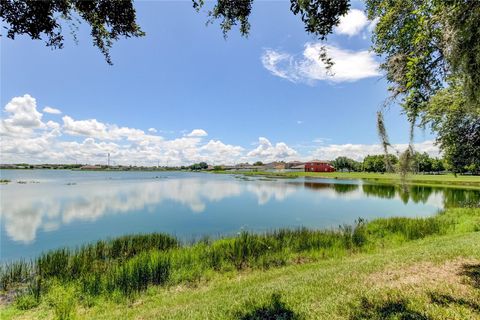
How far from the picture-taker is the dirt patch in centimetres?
616

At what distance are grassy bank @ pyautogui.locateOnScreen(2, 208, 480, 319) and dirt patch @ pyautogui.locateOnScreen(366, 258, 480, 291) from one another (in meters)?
0.32

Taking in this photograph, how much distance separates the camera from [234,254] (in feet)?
39.7

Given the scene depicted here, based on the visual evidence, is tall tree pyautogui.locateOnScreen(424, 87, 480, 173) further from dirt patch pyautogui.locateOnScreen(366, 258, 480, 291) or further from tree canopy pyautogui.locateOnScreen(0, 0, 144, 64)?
tree canopy pyautogui.locateOnScreen(0, 0, 144, 64)

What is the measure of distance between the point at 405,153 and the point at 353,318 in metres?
3.45

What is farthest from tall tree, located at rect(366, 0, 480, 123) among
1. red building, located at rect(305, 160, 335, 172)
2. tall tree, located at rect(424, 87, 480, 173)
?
red building, located at rect(305, 160, 335, 172)

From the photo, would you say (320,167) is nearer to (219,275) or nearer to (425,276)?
(219,275)

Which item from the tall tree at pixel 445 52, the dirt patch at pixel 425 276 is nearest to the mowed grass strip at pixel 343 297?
the dirt patch at pixel 425 276

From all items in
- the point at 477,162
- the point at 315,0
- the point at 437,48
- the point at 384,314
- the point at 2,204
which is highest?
the point at 315,0

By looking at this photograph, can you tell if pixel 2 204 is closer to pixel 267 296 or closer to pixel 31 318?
pixel 31 318

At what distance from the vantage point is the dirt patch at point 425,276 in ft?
20.2

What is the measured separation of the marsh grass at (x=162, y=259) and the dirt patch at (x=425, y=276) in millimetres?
5002

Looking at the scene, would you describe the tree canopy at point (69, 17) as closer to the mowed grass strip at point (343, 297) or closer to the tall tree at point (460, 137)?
the mowed grass strip at point (343, 297)

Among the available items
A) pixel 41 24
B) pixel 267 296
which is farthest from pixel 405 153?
pixel 41 24

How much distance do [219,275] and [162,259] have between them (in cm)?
231
